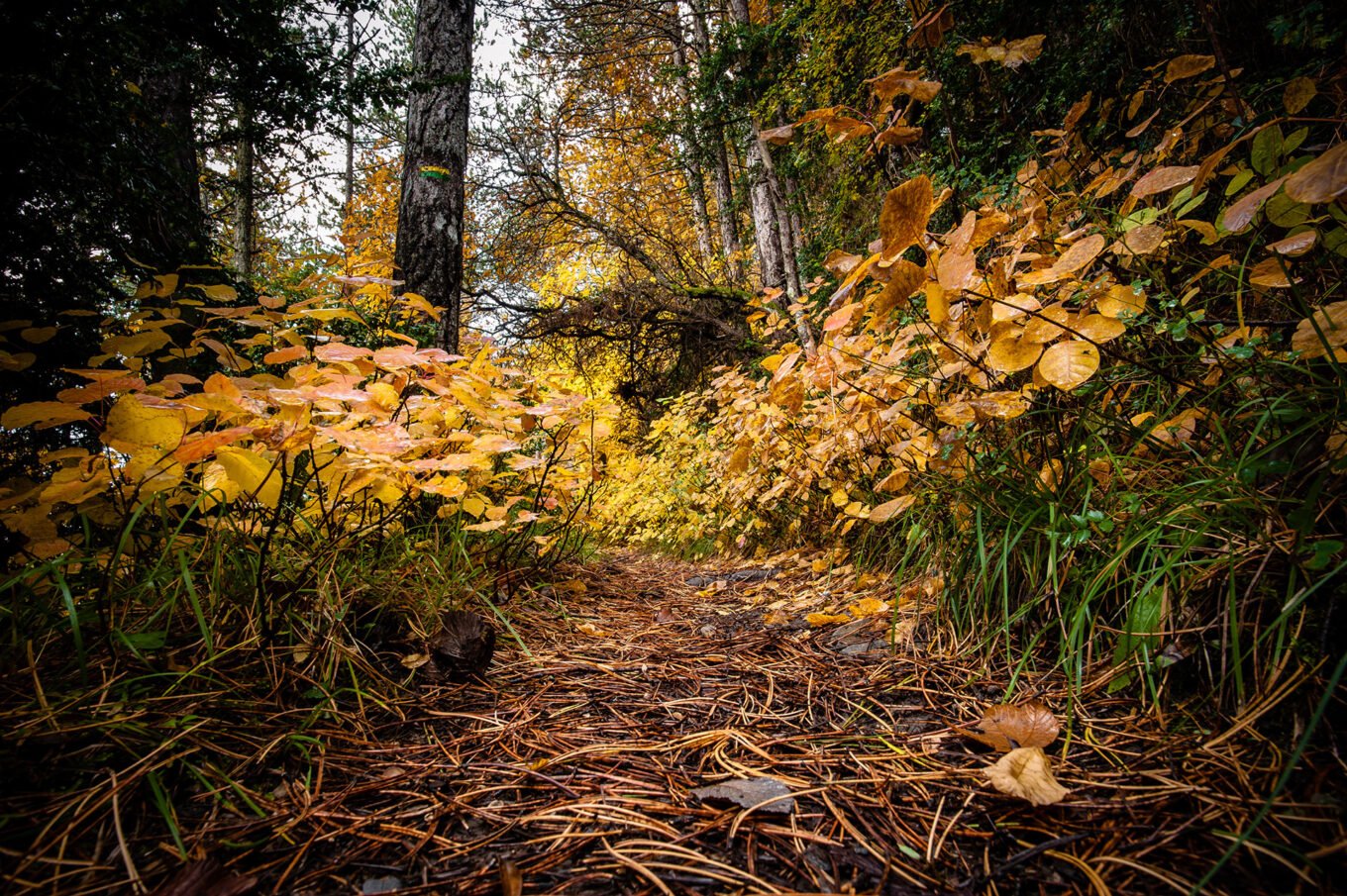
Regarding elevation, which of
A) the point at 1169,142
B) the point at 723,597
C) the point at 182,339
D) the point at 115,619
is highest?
the point at 1169,142

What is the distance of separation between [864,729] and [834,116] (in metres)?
1.33

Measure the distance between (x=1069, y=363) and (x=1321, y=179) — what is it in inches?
14.5

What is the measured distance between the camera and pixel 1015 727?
3.01ft

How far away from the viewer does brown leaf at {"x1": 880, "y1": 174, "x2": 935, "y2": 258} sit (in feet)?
2.89

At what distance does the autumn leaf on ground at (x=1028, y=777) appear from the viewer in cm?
71

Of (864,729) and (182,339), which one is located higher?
(182,339)

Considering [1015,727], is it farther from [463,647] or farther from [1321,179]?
[463,647]

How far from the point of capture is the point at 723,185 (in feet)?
22.2

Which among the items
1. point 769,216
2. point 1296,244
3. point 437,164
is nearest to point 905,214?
point 1296,244

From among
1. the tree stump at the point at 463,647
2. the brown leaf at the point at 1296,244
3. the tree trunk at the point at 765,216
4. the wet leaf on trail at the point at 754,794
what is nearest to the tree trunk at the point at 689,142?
the tree trunk at the point at 765,216

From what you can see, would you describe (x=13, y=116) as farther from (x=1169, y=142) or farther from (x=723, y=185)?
(x=723, y=185)

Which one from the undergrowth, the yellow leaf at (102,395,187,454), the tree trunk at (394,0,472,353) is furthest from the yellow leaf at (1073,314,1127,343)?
the tree trunk at (394,0,472,353)

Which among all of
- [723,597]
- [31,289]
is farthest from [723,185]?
[31,289]

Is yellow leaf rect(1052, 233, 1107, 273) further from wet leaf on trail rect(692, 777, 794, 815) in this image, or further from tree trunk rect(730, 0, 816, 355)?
tree trunk rect(730, 0, 816, 355)
